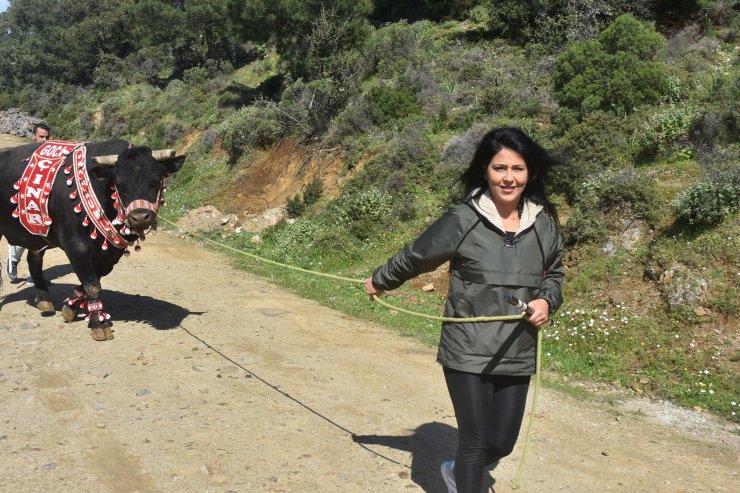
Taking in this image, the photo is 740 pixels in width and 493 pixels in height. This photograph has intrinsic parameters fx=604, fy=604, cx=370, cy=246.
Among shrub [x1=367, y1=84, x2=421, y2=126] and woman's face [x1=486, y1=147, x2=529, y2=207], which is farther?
shrub [x1=367, y1=84, x2=421, y2=126]

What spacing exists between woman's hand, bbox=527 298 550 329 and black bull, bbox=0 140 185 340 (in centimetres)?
448

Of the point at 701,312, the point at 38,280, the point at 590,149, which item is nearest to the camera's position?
the point at 701,312

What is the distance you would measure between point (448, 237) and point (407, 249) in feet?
0.97

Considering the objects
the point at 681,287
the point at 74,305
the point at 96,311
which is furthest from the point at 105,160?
the point at 681,287

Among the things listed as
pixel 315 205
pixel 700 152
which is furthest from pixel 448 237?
pixel 315 205

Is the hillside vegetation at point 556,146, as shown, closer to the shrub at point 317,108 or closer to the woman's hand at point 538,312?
the shrub at point 317,108

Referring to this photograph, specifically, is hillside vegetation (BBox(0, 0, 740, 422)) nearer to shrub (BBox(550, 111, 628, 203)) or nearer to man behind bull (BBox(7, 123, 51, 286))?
shrub (BBox(550, 111, 628, 203))

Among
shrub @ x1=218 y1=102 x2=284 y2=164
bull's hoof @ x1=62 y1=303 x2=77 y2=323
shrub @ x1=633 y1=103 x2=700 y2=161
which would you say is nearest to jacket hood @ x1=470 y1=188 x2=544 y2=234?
bull's hoof @ x1=62 y1=303 x2=77 y2=323

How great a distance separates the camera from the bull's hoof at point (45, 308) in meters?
7.97

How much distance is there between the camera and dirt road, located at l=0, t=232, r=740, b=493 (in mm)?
4363

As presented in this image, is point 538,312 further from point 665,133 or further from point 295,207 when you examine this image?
point 295,207

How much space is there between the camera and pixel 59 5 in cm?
6650

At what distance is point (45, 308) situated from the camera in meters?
8.00

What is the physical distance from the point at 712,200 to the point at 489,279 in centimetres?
673
